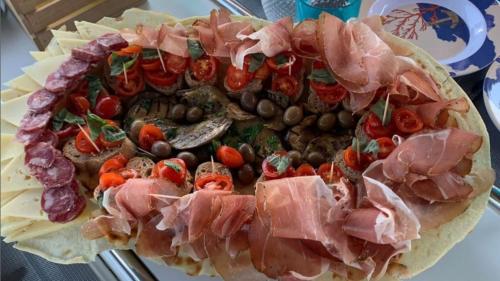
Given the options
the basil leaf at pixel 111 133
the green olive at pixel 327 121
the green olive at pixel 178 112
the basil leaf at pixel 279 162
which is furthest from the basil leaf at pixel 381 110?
the basil leaf at pixel 111 133

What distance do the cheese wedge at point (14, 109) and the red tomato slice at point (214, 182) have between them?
1.44 ft

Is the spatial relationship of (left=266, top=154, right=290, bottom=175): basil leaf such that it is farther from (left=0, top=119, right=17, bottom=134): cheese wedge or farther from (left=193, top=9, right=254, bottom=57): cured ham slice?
(left=0, top=119, right=17, bottom=134): cheese wedge

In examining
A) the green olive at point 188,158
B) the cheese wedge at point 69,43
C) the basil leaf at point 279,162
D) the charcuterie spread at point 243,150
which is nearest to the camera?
the charcuterie spread at point 243,150

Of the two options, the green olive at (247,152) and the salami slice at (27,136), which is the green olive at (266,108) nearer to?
the green olive at (247,152)

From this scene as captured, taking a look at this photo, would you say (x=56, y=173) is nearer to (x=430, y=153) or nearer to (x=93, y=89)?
(x=93, y=89)

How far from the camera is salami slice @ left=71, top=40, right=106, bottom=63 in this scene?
1.29m

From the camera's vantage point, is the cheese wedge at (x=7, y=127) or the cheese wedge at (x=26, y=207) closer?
the cheese wedge at (x=26, y=207)

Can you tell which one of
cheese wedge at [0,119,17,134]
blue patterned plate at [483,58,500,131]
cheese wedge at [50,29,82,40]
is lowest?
blue patterned plate at [483,58,500,131]

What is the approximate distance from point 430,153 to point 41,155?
2.57ft

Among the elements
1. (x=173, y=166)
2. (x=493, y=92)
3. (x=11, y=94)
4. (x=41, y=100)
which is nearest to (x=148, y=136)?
(x=173, y=166)

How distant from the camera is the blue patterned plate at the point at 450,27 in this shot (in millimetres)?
1404

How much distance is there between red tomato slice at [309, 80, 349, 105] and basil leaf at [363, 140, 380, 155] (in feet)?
0.50

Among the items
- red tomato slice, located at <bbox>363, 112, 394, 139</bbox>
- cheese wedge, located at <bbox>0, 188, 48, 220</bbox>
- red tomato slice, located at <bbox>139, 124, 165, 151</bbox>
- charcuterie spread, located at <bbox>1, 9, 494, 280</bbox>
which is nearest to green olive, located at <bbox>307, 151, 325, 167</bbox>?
charcuterie spread, located at <bbox>1, 9, 494, 280</bbox>

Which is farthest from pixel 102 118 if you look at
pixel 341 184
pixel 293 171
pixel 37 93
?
pixel 341 184
